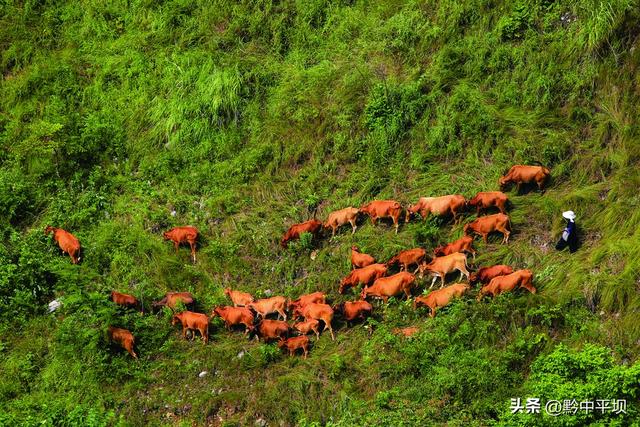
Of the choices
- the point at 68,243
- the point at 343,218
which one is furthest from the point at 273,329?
the point at 68,243

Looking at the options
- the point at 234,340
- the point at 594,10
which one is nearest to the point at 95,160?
the point at 234,340

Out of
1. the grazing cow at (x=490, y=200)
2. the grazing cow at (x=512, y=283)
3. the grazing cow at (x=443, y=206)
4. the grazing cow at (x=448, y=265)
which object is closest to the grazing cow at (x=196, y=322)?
the grazing cow at (x=448, y=265)

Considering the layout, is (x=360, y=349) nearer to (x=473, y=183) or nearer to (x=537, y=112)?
(x=473, y=183)

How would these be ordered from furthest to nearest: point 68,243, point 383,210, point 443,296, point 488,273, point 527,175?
point 68,243 < point 383,210 < point 527,175 < point 488,273 < point 443,296

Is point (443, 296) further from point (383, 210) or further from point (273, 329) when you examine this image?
point (273, 329)

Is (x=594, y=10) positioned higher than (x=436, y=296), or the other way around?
(x=594, y=10)

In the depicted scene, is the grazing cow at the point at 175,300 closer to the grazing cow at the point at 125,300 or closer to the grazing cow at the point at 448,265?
the grazing cow at the point at 125,300

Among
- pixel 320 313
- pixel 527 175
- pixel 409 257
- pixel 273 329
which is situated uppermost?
pixel 527 175

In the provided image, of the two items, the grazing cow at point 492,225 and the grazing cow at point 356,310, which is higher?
the grazing cow at point 492,225
